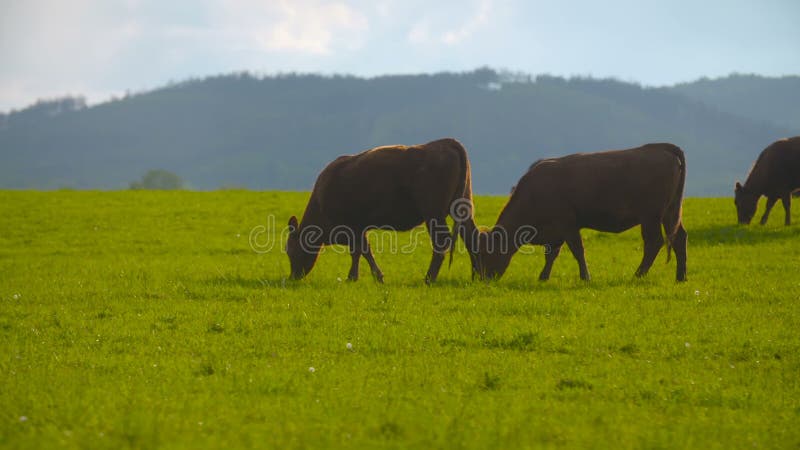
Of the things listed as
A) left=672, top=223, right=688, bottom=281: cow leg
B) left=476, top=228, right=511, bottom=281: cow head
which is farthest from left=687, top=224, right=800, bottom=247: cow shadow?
left=476, top=228, right=511, bottom=281: cow head

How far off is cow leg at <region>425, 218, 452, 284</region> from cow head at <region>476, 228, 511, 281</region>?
2.67 feet

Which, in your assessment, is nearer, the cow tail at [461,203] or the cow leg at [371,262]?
the cow tail at [461,203]

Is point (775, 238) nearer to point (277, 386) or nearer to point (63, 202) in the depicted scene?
point (277, 386)

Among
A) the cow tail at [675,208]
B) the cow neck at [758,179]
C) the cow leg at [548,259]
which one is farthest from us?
the cow neck at [758,179]

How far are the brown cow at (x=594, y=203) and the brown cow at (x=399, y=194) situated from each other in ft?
2.69

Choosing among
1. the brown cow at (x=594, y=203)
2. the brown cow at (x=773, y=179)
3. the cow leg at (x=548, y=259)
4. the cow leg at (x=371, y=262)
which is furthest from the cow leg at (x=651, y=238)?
the brown cow at (x=773, y=179)

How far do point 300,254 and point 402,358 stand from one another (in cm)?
790

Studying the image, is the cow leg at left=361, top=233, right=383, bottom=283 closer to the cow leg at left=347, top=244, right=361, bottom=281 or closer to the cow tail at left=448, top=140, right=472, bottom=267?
the cow leg at left=347, top=244, right=361, bottom=281

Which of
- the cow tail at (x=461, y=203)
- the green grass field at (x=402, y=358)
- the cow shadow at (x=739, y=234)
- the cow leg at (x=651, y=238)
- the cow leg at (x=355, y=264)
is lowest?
the green grass field at (x=402, y=358)

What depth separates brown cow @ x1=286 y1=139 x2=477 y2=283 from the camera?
595 inches

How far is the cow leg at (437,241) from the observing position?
592 inches

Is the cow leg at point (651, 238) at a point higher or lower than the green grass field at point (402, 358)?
higher

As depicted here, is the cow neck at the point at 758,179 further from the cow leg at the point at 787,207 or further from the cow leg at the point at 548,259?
the cow leg at the point at 548,259

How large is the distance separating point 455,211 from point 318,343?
20.3ft
